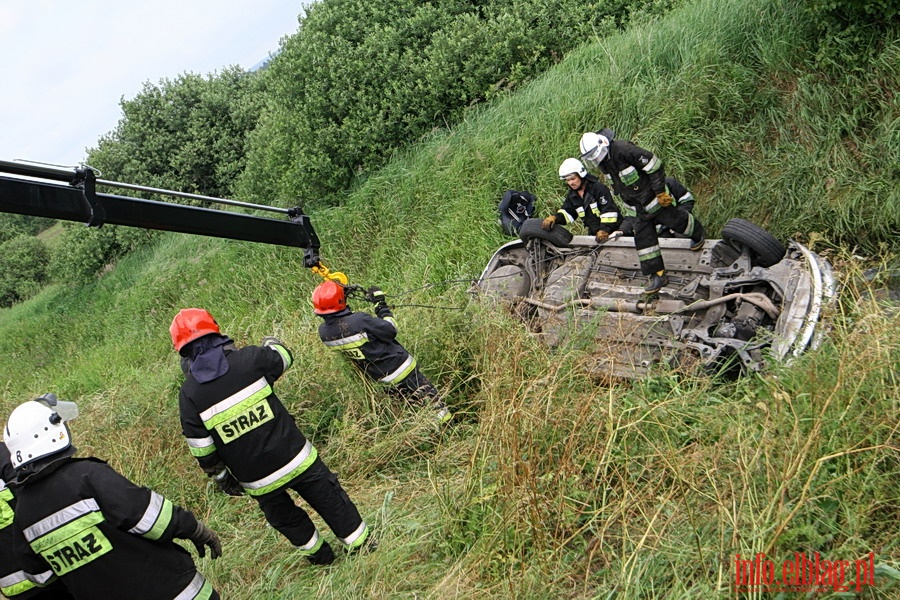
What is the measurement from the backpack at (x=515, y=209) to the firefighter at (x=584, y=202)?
780mm

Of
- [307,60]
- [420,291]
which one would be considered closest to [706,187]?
[420,291]

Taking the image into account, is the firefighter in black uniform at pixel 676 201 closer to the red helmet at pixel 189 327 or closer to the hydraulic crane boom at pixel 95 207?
the hydraulic crane boom at pixel 95 207

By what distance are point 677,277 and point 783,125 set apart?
7.17 feet

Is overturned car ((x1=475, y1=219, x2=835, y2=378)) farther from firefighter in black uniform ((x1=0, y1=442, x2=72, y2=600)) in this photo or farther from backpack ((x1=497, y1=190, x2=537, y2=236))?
firefighter in black uniform ((x1=0, y1=442, x2=72, y2=600))

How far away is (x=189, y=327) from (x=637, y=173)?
3.57 metres

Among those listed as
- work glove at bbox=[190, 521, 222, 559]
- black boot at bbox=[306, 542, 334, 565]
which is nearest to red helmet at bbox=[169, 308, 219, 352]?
work glove at bbox=[190, 521, 222, 559]

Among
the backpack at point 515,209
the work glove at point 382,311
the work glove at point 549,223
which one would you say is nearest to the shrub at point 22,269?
the backpack at point 515,209

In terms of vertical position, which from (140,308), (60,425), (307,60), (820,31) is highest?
(307,60)

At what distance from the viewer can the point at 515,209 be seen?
23.4 ft

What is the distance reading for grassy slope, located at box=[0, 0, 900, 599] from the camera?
2.94 metres

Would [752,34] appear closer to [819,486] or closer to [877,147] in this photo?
[877,147]

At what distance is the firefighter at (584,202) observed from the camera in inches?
243

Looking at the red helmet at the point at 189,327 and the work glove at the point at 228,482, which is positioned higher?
the red helmet at the point at 189,327

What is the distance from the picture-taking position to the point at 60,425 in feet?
11.1
